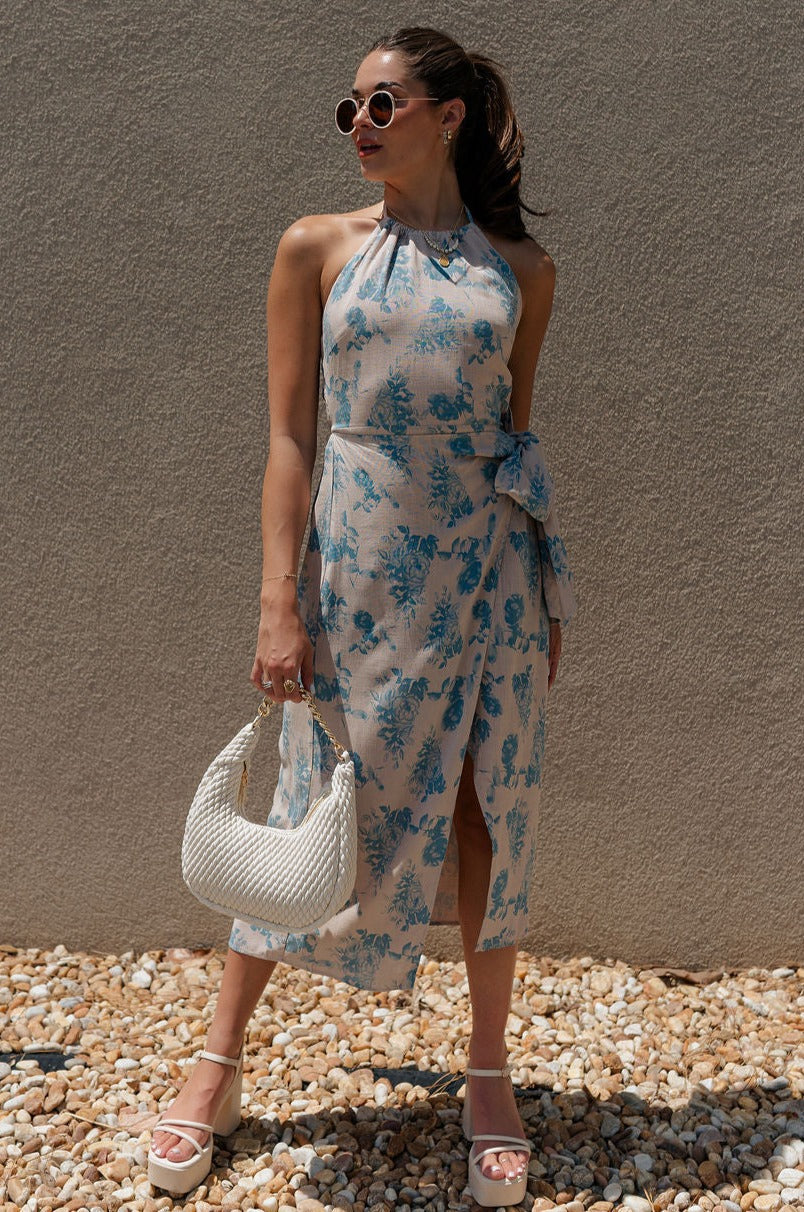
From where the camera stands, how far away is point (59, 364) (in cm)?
274

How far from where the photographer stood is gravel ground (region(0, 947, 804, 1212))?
211cm

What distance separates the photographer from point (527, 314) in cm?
210

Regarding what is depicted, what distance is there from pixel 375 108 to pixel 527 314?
0.45 meters

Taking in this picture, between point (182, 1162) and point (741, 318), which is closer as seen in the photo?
point (182, 1162)

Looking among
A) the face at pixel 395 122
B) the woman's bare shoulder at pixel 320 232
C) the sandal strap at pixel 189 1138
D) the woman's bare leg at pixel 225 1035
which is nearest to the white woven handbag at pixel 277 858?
the woman's bare leg at pixel 225 1035

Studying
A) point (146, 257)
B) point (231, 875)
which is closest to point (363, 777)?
point (231, 875)

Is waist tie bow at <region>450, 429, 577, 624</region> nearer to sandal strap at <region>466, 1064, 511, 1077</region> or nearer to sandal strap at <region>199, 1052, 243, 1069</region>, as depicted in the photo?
sandal strap at <region>466, 1064, 511, 1077</region>

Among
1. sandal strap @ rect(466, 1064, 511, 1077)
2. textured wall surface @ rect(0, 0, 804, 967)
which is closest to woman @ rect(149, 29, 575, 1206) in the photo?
sandal strap @ rect(466, 1064, 511, 1077)

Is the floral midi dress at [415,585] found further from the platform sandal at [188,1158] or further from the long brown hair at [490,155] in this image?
the platform sandal at [188,1158]

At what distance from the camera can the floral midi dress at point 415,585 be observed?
192cm

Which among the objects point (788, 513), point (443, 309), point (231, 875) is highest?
point (443, 309)

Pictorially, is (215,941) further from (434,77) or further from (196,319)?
(434,77)

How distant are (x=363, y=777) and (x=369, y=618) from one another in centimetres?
27

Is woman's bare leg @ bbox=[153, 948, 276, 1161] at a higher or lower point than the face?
lower
